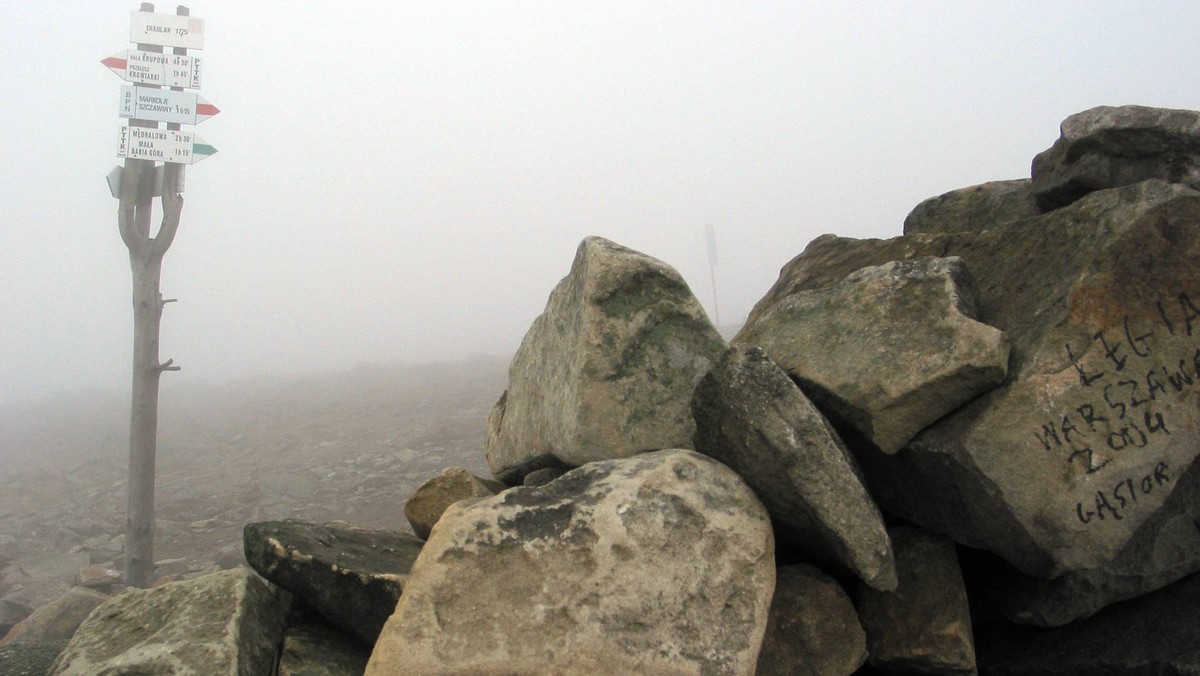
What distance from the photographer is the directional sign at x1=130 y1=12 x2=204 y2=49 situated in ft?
22.5

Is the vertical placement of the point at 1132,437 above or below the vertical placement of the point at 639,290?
below

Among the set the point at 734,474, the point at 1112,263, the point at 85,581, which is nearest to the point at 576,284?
the point at 734,474

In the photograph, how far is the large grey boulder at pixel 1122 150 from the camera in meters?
3.24

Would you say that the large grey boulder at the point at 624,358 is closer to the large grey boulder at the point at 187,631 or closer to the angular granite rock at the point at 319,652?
the angular granite rock at the point at 319,652

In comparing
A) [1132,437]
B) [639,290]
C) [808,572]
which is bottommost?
[808,572]

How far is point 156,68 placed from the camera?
6.88 metres

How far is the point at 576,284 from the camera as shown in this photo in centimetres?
339

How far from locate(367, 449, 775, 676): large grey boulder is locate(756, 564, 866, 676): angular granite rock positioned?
37 cm

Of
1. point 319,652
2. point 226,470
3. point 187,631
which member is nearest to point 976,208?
point 319,652

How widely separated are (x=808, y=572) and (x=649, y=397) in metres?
0.90

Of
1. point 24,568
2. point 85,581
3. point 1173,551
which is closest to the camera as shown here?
point 1173,551

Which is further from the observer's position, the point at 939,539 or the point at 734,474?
the point at 939,539

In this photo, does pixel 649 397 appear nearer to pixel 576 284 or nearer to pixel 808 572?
pixel 576 284

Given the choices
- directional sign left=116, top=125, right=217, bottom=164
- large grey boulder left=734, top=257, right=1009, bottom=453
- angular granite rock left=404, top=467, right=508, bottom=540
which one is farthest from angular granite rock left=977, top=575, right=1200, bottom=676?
directional sign left=116, top=125, right=217, bottom=164
